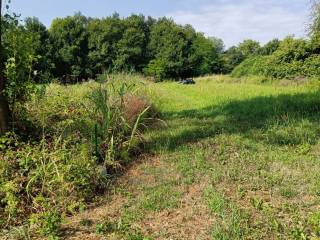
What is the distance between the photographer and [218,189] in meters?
5.13

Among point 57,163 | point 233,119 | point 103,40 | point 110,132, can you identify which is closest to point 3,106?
point 57,163

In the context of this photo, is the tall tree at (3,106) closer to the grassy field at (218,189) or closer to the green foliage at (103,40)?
the grassy field at (218,189)

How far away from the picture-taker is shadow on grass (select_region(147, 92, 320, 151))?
8125 millimetres

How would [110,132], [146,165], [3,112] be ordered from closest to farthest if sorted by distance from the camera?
[3,112]
[146,165]
[110,132]

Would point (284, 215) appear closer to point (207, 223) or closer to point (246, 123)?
point (207, 223)

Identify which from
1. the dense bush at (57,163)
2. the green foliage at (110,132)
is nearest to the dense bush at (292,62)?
the green foliage at (110,132)

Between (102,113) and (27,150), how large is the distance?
5.60 feet

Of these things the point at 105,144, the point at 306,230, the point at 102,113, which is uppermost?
the point at 102,113

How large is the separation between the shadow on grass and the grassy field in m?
0.06

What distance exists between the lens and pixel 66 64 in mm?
45969

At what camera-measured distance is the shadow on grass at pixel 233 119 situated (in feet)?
26.7

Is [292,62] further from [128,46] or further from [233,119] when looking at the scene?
[128,46]

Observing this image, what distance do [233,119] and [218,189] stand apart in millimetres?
5014

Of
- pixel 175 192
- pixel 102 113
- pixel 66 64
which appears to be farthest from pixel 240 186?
pixel 66 64
